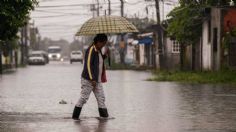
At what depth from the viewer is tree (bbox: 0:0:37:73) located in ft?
51.3

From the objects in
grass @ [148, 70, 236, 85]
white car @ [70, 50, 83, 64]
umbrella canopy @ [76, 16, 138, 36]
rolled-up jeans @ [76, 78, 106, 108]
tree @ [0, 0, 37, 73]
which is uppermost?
tree @ [0, 0, 37, 73]

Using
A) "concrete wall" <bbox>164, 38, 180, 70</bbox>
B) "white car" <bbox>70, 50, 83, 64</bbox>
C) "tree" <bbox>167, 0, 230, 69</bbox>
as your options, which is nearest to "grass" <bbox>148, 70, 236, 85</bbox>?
"tree" <bbox>167, 0, 230, 69</bbox>

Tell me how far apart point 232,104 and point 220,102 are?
82 centimetres

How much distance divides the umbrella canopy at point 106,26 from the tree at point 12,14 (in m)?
2.07

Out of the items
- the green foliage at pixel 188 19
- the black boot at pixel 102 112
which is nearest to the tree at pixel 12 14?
the black boot at pixel 102 112

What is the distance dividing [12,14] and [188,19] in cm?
2534

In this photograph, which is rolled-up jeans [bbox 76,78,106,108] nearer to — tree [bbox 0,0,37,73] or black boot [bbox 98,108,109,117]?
black boot [bbox 98,108,109,117]

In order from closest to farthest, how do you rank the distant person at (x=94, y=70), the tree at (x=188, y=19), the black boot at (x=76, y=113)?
the distant person at (x=94, y=70)
the black boot at (x=76, y=113)
the tree at (x=188, y=19)

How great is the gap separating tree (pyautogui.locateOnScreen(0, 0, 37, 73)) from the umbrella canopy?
2.07m

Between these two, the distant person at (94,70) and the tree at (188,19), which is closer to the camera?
the distant person at (94,70)

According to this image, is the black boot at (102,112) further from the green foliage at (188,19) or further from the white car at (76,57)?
the white car at (76,57)

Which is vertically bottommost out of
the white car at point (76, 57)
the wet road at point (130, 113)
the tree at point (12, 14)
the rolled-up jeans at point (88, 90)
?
the white car at point (76, 57)

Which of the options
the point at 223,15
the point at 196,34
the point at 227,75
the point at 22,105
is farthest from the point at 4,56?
the point at 22,105

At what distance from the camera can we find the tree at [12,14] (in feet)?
51.3
